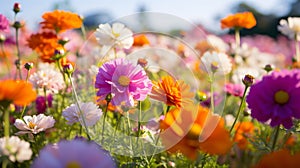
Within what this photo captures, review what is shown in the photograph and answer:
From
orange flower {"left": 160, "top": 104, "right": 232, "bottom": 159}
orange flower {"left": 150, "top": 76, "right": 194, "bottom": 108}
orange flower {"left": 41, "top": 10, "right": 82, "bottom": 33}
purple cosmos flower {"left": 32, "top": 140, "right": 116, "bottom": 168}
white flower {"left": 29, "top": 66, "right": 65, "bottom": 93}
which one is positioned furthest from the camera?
orange flower {"left": 41, "top": 10, "right": 82, "bottom": 33}

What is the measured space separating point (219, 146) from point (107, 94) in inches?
10.3

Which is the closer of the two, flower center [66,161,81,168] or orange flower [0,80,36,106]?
flower center [66,161,81,168]

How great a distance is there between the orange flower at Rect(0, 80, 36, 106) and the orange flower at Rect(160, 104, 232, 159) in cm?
23

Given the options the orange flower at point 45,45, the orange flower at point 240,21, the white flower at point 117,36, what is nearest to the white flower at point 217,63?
the orange flower at point 240,21

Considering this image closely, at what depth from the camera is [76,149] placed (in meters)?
0.51

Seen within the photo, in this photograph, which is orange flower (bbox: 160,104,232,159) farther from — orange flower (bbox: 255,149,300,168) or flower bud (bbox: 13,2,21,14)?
flower bud (bbox: 13,2,21,14)

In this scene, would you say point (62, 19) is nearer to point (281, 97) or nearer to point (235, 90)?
point (235, 90)

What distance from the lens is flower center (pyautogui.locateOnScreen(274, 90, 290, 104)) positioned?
0.78m

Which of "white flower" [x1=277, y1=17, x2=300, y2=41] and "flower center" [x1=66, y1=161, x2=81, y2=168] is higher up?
"white flower" [x1=277, y1=17, x2=300, y2=41]

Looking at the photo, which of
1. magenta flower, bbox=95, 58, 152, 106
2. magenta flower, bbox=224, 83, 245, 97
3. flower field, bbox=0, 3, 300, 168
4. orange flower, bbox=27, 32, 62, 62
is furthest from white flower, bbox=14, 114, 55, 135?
magenta flower, bbox=224, 83, 245, 97

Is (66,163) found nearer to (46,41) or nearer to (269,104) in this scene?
(269,104)

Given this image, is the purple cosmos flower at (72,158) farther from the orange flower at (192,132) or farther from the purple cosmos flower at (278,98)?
the purple cosmos flower at (278,98)

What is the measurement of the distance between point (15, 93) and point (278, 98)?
0.46 meters

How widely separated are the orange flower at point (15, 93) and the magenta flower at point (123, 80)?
175 mm
